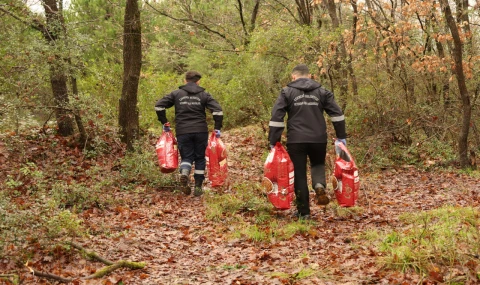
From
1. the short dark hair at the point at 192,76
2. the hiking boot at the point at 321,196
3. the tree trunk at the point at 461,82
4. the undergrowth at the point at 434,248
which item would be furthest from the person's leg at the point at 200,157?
the tree trunk at the point at 461,82

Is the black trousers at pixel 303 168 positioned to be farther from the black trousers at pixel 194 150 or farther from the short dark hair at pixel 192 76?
the short dark hair at pixel 192 76

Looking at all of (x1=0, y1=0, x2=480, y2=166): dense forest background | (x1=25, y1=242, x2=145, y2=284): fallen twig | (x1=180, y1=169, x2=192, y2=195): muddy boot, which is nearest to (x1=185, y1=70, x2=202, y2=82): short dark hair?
(x1=180, y1=169, x2=192, y2=195): muddy boot

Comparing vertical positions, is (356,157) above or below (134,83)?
below

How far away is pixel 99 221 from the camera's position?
22.9 ft

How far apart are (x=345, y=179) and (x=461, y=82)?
4796 mm

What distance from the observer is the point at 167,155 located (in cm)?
898

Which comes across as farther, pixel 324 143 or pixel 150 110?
pixel 150 110

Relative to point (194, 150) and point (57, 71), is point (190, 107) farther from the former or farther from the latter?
point (57, 71)

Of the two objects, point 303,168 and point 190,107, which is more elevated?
point 190,107

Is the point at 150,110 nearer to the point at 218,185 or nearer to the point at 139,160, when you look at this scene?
the point at 139,160

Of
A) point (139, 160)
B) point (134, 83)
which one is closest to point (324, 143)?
point (139, 160)

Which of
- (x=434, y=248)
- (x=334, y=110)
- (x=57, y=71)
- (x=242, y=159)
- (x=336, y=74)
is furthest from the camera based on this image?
(x=242, y=159)

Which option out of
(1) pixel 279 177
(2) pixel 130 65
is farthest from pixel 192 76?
(1) pixel 279 177

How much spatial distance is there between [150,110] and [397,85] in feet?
22.0
